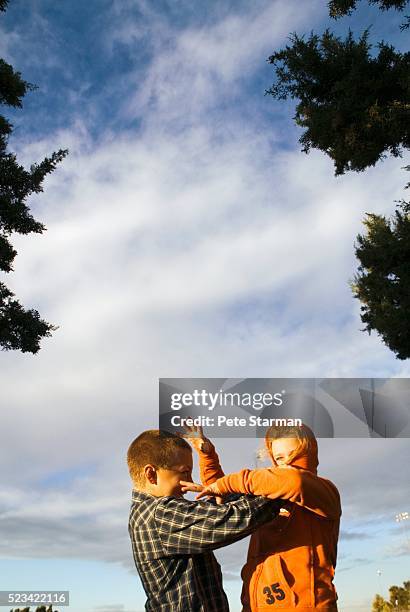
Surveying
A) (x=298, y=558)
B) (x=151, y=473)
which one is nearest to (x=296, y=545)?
(x=298, y=558)

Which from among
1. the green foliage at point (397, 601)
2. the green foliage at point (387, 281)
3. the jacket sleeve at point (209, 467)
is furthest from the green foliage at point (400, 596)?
the jacket sleeve at point (209, 467)

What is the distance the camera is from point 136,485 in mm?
3117

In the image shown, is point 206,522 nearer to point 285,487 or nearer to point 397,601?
point 285,487

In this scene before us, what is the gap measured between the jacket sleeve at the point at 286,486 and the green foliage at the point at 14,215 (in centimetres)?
1205

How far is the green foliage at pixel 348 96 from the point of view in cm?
1223

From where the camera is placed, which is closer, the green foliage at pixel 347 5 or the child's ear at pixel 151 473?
the child's ear at pixel 151 473

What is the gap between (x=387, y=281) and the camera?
56.4 feet

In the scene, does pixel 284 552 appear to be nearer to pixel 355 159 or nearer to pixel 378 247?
pixel 355 159

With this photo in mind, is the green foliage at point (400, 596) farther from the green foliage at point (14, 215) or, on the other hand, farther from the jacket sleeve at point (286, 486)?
the jacket sleeve at point (286, 486)

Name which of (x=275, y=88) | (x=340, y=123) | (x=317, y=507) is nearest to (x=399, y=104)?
(x=340, y=123)

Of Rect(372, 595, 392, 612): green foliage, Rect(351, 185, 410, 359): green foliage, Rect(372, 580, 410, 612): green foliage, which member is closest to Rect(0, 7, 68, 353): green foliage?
Rect(351, 185, 410, 359): green foliage

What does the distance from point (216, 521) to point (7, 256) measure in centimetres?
1233

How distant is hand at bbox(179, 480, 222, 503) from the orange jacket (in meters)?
0.05

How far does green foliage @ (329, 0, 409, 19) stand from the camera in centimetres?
1248
